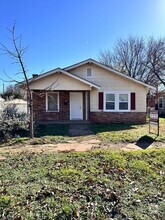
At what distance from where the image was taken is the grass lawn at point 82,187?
13.1ft

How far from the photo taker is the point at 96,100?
61.1 ft

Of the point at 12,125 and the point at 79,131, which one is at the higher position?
the point at 12,125

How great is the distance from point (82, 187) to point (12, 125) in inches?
327

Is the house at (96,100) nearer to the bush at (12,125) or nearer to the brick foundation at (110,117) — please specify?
the brick foundation at (110,117)

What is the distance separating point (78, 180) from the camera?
5.18m

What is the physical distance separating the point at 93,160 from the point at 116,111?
39.6ft

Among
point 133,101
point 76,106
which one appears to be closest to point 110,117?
point 133,101

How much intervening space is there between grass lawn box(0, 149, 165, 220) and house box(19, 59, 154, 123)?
36.9 ft

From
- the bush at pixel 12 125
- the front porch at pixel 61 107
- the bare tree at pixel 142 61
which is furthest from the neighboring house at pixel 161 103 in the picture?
the bush at pixel 12 125

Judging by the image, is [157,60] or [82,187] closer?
[82,187]

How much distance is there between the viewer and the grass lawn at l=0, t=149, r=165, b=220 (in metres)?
3.99

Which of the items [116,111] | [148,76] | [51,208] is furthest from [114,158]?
[148,76]

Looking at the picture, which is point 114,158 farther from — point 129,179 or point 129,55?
point 129,55

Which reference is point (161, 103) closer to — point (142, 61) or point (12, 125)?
point (142, 61)
